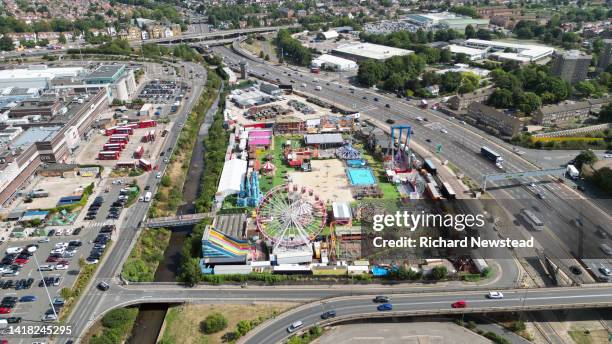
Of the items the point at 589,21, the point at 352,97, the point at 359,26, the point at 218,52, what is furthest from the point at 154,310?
the point at 589,21

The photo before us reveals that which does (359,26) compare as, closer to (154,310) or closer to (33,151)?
(33,151)

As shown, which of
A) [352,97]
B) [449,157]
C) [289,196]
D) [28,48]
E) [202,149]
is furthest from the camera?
[28,48]

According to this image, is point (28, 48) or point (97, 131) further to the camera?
point (28, 48)

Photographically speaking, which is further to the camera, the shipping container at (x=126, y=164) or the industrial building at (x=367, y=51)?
the industrial building at (x=367, y=51)

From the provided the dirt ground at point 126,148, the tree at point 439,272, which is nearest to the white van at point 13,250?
the dirt ground at point 126,148

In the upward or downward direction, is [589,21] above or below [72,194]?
above

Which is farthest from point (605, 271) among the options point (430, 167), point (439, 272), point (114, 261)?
point (114, 261)

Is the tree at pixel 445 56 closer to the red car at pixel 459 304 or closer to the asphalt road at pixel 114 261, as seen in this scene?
the asphalt road at pixel 114 261
